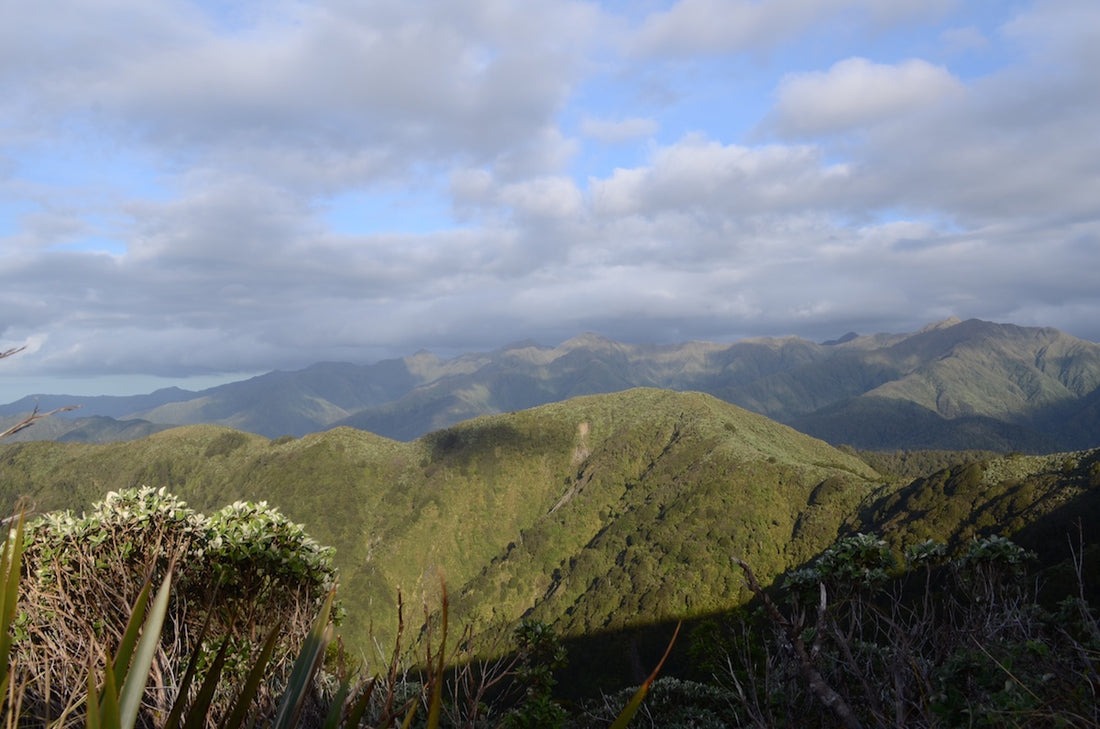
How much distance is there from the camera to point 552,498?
172375 millimetres

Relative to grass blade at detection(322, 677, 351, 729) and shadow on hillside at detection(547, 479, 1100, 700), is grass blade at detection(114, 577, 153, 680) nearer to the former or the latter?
grass blade at detection(322, 677, 351, 729)

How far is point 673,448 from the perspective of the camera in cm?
16012

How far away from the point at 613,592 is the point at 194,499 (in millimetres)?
134910

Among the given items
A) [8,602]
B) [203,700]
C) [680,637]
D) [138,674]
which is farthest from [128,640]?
[680,637]

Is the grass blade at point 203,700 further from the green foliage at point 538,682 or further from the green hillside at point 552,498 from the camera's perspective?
the green hillside at point 552,498

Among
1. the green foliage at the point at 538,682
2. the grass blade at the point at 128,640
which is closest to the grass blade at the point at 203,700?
the grass blade at the point at 128,640

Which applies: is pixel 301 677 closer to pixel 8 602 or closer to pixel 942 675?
pixel 8 602

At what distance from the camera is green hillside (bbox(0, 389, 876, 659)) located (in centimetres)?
11344

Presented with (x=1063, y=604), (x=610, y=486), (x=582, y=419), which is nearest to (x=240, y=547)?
(x=1063, y=604)

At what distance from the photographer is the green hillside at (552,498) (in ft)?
372

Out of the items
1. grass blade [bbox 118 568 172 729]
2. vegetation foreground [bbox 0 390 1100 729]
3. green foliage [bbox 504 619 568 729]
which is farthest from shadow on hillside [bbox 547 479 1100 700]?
grass blade [bbox 118 568 172 729]

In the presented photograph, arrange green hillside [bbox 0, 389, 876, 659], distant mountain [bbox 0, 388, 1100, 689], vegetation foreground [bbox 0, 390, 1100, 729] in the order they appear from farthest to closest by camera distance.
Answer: green hillside [bbox 0, 389, 876, 659] < distant mountain [bbox 0, 388, 1100, 689] < vegetation foreground [bbox 0, 390, 1100, 729]

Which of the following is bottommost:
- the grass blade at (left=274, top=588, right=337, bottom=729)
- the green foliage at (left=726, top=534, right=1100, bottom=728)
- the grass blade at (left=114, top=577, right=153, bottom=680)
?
the green foliage at (left=726, top=534, right=1100, bottom=728)

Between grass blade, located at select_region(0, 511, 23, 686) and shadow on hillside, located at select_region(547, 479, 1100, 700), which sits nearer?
grass blade, located at select_region(0, 511, 23, 686)
